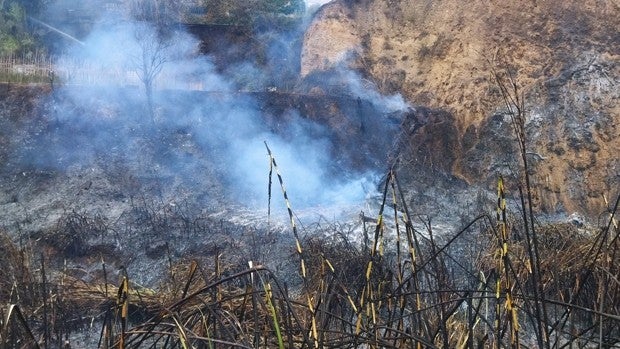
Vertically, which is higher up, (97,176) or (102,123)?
(102,123)

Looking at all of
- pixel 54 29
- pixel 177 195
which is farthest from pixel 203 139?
pixel 54 29

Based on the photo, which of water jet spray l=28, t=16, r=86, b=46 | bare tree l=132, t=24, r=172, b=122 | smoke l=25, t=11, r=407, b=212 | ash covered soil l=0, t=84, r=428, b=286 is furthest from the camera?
water jet spray l=28, t=16, r=86, b=46

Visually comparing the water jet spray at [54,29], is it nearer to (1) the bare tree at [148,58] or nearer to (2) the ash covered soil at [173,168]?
(1) the bare tree at [148,58]

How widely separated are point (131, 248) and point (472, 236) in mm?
6248

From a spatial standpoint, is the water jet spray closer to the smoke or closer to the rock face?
the smoke

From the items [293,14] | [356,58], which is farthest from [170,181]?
[293,14]

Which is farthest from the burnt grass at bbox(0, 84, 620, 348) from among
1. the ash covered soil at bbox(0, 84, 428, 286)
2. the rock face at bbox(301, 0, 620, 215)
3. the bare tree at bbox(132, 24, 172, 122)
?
the rock face at bbox(301, 0, 620, 215)

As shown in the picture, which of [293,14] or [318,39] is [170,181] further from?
[293,14]

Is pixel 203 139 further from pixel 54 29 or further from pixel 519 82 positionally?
pixel 54 29

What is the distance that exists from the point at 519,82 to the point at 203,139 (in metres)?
8.10

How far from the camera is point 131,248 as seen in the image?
1107 centimetres

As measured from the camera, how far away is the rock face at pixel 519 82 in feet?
43.9

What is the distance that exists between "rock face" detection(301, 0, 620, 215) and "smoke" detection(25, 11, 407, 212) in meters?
1.23

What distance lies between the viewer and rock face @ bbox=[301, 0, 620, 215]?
13383 millimetres
